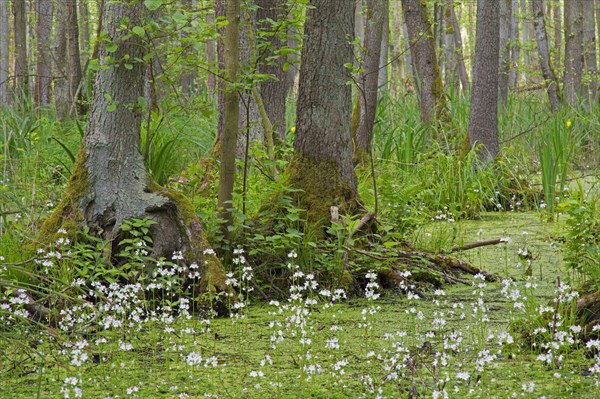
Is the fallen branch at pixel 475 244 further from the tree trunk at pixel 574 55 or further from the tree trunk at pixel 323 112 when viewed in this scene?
the tree trunk at pixel 574 55

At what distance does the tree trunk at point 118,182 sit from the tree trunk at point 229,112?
265mm

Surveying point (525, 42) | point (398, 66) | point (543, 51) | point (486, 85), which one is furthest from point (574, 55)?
point (398, 66)

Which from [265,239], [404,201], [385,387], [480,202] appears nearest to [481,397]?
[385,387]

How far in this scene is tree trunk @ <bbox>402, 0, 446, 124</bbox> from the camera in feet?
32.0

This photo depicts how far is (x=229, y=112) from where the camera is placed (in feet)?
15.4

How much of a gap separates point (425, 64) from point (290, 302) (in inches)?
252

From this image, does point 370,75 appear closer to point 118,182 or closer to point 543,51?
point 118,182

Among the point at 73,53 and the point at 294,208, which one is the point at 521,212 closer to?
the point at 294,208

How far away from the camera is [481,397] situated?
2.85 metres

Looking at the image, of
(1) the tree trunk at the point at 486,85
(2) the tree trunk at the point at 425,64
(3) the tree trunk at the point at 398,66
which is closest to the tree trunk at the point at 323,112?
(1) the tree trunk at the point at 486,85

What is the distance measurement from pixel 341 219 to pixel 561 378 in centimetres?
230

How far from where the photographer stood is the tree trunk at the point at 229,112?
449 centimetres

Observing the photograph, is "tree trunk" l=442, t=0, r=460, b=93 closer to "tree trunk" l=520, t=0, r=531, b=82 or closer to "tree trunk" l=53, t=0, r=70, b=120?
"tree trunk" l=520, t=0, r=531, b=82

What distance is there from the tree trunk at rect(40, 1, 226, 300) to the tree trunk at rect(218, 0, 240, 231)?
0.87 feet
